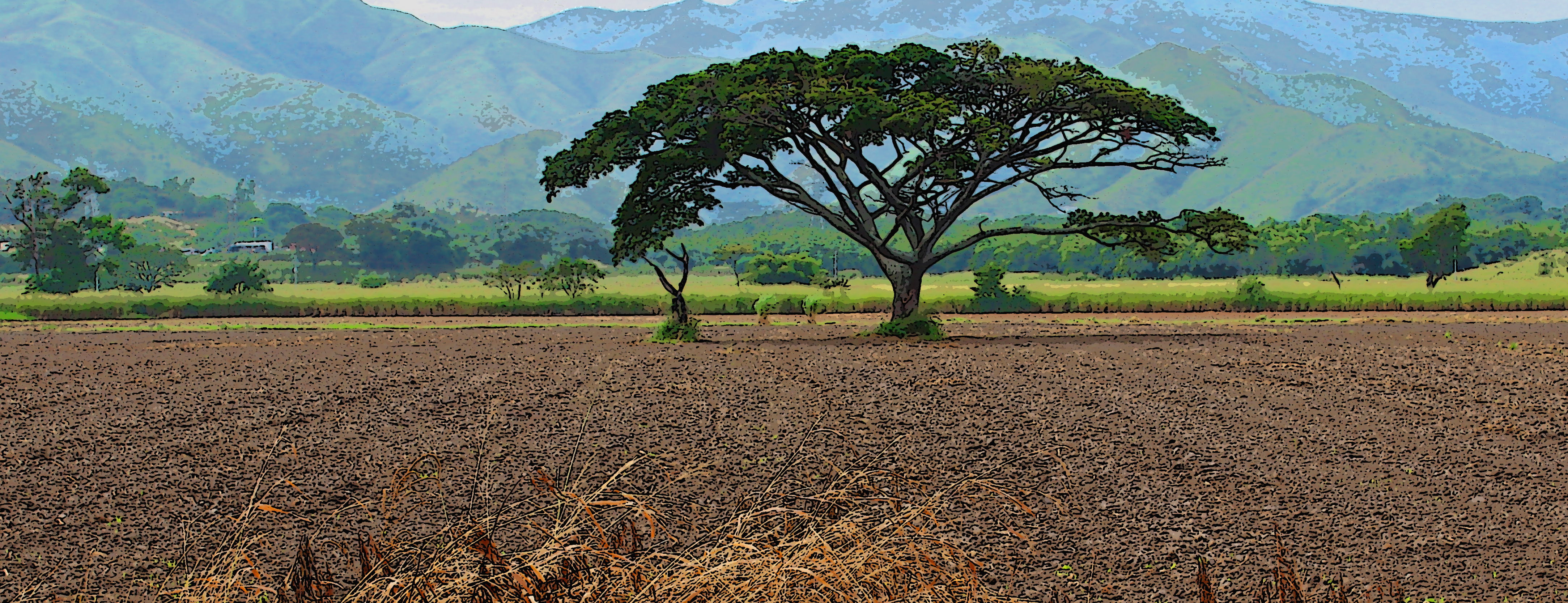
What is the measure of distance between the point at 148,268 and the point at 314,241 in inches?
3121

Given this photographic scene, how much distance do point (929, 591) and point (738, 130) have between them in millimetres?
22839

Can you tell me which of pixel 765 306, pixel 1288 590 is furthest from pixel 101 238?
pixel 1288 590

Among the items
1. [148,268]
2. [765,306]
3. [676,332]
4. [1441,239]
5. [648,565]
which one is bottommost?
[648,565]

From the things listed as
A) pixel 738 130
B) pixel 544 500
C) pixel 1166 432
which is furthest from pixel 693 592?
pixel 738 130

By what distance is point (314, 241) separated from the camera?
150 meters

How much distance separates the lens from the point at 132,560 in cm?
941

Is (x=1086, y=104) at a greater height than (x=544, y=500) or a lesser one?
greater

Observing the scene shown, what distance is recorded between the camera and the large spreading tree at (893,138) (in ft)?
89.4

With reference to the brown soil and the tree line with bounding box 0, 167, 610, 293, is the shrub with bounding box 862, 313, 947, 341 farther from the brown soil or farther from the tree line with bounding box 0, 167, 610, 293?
the tree line with bounding box 0, 167, 610, 293

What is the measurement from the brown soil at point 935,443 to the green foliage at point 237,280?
2781 cm

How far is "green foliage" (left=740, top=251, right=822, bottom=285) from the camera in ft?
267

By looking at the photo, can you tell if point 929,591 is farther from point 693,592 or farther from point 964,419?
point 964,419

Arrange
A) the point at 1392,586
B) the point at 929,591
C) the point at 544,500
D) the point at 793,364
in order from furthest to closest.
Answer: the point at 793,364
the point at 544,500
the point at 1392,586
the point at 929,591

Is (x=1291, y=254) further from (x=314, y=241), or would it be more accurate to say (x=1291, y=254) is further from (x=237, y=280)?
(x=314, y=241)
